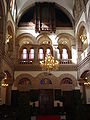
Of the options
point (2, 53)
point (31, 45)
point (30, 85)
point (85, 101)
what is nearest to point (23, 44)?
point (31, 45)

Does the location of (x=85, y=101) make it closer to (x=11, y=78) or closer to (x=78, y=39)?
(x=78, y=39)

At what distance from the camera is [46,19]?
70.3 ft

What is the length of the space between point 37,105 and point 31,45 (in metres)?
7.35

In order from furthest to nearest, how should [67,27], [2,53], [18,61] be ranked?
[67,27], [18,61], [2,53]

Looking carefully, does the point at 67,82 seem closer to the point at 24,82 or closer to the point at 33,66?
the point at 33,66

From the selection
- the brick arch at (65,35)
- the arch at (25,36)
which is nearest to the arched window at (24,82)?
the arch at (25,36)

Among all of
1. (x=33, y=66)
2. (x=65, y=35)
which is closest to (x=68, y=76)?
(x=33, y=66)

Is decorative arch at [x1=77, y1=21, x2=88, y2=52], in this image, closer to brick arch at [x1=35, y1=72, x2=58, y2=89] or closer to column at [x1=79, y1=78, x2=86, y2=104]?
column at [x1=79, y1=78, x2=86, y2=104]

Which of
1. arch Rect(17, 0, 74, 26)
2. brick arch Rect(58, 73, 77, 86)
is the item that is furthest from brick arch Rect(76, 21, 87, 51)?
brick arch Rect(58, 73, 77, 86)

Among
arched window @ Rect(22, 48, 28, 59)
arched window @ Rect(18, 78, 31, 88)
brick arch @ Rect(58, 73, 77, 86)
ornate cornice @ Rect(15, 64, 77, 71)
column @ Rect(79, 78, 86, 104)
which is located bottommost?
column @ Rect(79, 78, 86, 104)

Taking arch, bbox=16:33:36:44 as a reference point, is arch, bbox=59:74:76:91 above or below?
below

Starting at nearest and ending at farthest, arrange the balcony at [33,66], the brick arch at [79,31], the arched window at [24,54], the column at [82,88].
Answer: the brick arch at [79,31] < the column at [82,88] < the balcony at [33,66] < the arched window at [24,54]

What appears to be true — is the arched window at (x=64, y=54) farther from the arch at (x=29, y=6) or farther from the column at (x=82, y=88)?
the column at (x=82, y=88)

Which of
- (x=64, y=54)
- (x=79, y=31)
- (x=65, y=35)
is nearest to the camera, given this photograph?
(x=79, y=31)
